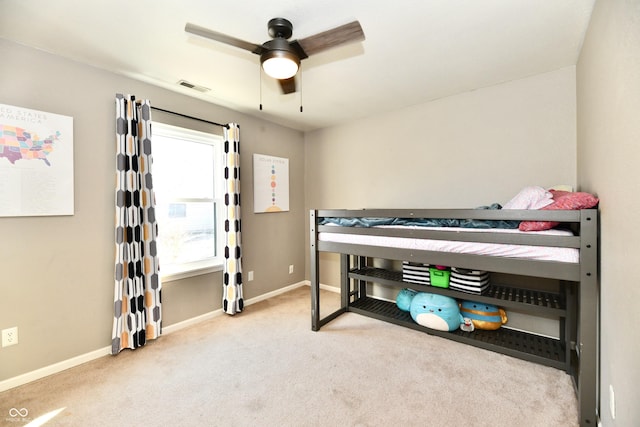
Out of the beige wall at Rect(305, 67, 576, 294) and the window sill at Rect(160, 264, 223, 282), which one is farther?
the window sill at Rect(160, 264, 223, 282)

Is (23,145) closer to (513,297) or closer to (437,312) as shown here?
(437,312)

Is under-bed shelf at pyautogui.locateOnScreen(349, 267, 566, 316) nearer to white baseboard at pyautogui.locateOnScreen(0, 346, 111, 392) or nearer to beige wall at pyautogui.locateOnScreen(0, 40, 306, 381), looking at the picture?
beige wall at pyautogui.locateOnScreen(0, 40, 306, 381)

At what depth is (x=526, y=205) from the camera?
1.79 metres

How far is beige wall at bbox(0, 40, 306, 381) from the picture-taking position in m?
1.87

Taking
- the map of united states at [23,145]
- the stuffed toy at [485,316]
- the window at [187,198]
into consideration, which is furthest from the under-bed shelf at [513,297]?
the map of united states at [23,145]

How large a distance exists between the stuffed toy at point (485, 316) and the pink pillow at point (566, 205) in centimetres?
104

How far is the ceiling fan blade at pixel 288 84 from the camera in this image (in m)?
1.95

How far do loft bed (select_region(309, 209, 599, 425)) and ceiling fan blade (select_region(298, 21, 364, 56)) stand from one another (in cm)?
124

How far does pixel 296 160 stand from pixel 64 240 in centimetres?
268

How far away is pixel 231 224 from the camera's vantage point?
3.01 m

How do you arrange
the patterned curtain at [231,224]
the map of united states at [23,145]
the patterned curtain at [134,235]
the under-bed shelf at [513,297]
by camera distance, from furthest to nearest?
the patterned curtain at [231,224] → the patterned curtain at [134,235] → the under-bed shelf at [513,297] → the map of united states at [23,145]

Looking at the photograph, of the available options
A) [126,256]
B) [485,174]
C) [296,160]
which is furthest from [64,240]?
[485,174]

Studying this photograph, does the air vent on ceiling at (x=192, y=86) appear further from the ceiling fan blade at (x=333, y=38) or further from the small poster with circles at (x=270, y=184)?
the ceiling fan blade at (x=333, y=38)

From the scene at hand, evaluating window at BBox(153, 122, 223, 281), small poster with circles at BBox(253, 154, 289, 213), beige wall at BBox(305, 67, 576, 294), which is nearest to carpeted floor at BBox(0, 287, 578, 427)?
window at BBox(153, 122, 223, 281)
